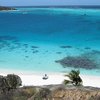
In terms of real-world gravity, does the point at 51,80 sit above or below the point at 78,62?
above

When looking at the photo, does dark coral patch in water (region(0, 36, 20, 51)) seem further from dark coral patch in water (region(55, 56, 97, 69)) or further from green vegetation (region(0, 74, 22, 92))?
green vegetation (region(0, 74, 22, 92))

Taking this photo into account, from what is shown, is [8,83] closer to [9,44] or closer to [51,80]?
[51,80]

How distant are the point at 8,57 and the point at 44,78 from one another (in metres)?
14.7

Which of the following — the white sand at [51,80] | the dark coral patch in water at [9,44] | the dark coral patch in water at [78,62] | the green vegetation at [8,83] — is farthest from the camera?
the dark coral patch in water at [9,44]

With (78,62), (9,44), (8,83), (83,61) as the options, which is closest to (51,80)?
(78,62)

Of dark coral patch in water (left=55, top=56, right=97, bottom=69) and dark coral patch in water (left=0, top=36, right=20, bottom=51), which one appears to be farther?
dark coral patch in water (left=0, top=36, right=20, bottom=51)

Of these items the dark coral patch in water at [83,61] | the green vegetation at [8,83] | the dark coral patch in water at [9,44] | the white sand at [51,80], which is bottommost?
the dark coral patch in water at [9,44]

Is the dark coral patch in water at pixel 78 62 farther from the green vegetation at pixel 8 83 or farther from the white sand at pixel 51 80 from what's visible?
the green vegetation at pixel 8 83

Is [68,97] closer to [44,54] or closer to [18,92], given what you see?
[18,92]

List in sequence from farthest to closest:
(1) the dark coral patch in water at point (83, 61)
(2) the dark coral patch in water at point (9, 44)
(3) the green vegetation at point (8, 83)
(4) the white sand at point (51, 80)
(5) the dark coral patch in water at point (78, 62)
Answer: (2) the dark coral patch in water at point (9, 44) → (1) the dark coral patch in water at point (83, 61) → (5) the dark coral patch in water at point (78, 62) → (4) the white sand at point (51, 80) → (3) the green vegetation at point (8, 83)

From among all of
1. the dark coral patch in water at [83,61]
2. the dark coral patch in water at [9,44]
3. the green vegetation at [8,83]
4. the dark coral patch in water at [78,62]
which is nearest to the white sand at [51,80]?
the dark coral patch in water at [78,62]

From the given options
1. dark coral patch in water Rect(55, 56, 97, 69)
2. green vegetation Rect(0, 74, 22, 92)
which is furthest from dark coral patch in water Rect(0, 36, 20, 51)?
green vegetation Rect(0, 74, 22, 92)

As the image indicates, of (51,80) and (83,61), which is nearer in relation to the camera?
(51,80)

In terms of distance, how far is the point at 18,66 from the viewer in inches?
1435
